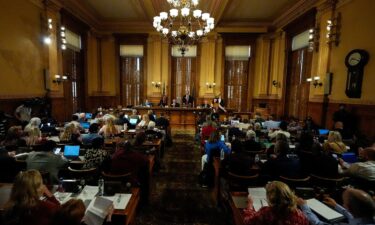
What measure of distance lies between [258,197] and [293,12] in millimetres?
9782

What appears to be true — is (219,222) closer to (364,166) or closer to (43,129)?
(364,166)

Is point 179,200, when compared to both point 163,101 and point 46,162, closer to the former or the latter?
point 46,162

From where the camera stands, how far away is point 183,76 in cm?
1323

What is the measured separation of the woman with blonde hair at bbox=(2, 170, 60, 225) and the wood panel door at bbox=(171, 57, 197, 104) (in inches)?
449

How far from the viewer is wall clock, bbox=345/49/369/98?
6.14 m

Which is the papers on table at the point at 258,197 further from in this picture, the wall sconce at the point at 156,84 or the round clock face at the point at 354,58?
the wall sconce at the point at 156,84

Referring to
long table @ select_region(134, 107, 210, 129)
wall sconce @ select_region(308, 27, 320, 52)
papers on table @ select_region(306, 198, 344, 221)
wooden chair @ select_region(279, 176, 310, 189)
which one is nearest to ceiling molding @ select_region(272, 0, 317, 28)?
wall sconce @ select_region(308, 27, 320, 52)

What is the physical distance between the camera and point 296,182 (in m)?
2.97

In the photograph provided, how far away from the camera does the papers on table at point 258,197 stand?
2.43 m

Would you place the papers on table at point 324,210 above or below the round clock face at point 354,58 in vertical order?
below

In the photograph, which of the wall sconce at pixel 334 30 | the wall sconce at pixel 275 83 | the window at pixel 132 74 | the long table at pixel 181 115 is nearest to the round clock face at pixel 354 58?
the wall sconce at pixel 334 30

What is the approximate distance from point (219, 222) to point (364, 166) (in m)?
2.16

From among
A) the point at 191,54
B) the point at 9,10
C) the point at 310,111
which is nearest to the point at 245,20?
the point at 191,54

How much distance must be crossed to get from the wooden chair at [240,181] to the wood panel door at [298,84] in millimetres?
6950
